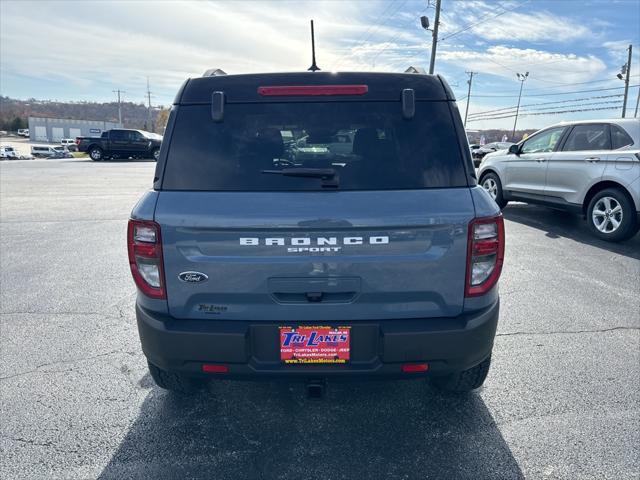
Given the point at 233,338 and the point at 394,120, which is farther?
the point at 394,120

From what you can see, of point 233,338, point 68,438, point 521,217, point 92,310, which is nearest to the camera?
point 233,338

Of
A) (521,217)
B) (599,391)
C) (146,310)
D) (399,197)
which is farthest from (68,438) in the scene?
(521,217)

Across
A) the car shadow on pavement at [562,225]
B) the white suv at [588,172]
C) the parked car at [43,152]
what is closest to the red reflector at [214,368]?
the car shadow on pavement at [562,225]

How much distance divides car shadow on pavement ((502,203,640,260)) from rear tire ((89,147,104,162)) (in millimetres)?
25532

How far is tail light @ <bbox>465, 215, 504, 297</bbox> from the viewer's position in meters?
2.13

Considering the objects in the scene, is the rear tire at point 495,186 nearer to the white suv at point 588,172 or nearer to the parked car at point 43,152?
the white suv at point 588,172

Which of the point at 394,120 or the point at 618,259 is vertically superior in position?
the point at 394,120

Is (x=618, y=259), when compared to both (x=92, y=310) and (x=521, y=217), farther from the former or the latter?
(x=92, y=310)

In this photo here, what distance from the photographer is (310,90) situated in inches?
88.8

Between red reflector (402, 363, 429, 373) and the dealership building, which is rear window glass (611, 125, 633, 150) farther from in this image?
A: the dealership building

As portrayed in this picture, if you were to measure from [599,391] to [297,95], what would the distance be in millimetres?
2786

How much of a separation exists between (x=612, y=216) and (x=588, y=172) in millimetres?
786

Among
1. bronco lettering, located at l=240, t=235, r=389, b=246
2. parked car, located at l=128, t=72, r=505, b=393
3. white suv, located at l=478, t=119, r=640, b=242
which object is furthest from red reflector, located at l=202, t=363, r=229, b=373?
white suv, located at l=478, t=119, r=640, b=242

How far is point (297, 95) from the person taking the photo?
2262 millimetres
